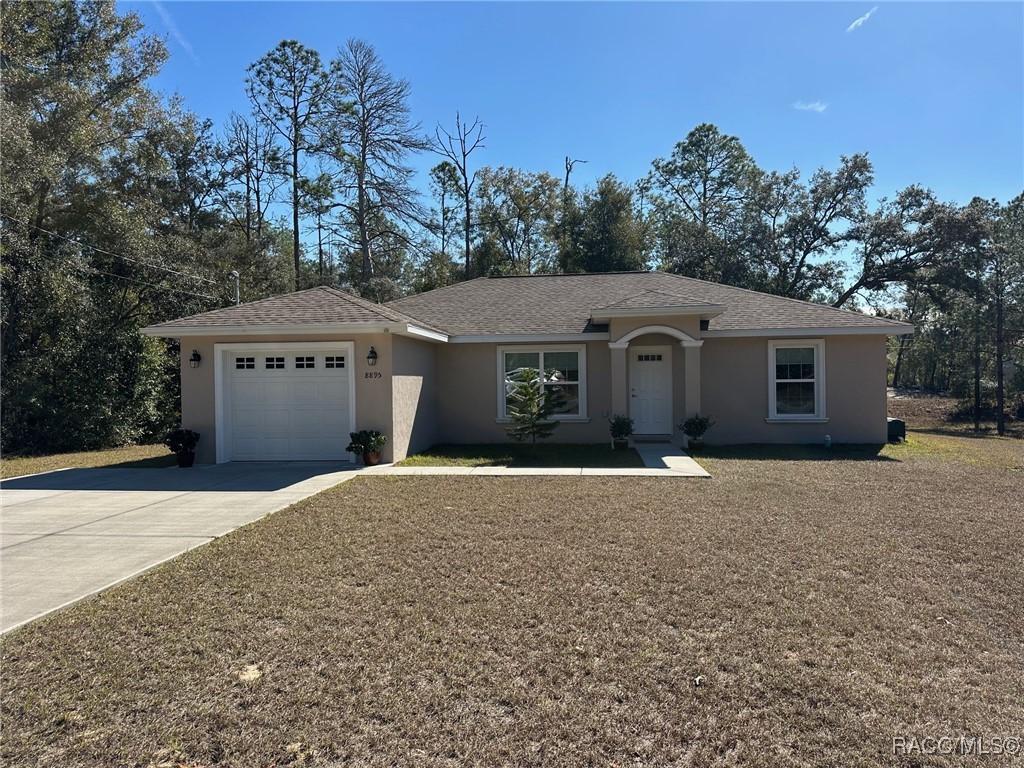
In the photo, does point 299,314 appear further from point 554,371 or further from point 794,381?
point 794,381

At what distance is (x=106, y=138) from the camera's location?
17219 mm

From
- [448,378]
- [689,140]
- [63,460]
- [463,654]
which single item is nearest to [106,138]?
[63,460]

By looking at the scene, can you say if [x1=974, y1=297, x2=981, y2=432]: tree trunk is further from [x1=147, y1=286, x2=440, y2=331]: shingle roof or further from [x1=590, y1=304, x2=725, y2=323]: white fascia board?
[x1=147, y1=286, x2=440, y2=331]: shingle roof

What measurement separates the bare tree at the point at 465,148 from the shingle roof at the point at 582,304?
1492 centimetres

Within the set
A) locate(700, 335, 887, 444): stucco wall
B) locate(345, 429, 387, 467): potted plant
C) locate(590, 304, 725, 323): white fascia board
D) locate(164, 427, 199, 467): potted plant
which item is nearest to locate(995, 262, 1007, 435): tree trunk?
locate(700, 335, 887, 444): stucco wall

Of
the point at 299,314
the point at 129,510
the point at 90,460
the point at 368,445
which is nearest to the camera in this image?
the point at 129,510

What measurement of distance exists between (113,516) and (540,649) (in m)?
6.21

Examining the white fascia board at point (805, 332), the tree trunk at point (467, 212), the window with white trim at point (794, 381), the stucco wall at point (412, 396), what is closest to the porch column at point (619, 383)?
the white fascia board at point (805, 332)

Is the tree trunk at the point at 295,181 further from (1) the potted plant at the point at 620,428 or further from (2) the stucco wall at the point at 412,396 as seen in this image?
(1) the potted plant at the point at 620,428

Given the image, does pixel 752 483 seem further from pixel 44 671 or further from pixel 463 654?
pixel 44 671

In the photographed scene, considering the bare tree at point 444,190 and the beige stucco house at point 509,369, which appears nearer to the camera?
the beige stucco house at point 509,369

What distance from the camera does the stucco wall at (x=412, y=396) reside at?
1116 centimetres

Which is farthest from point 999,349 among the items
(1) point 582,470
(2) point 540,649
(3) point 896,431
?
(2) point 540,649

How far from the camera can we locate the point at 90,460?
12.7 m
